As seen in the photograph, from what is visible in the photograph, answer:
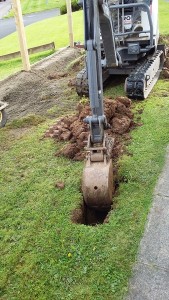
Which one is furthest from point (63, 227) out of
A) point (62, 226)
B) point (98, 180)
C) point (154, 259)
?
point (154, 259)

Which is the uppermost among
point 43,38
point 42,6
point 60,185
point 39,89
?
point 60,185

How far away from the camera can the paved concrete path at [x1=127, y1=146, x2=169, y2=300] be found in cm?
364

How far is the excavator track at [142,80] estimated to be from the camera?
819cm

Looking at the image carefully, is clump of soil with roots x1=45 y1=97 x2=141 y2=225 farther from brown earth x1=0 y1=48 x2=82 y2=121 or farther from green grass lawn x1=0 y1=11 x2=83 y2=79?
green grass lawn x1=0 y1=11 x2=83 y2=79

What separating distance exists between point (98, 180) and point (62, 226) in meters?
0.76

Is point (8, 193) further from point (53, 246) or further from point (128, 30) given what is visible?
point (128, 30)

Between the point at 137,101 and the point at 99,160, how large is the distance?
404 cm

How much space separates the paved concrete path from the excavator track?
3.74 m

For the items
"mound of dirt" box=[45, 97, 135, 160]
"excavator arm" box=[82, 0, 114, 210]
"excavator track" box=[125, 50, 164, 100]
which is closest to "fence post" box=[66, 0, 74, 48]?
"excavator track" box=[125, 50, 164, 100]

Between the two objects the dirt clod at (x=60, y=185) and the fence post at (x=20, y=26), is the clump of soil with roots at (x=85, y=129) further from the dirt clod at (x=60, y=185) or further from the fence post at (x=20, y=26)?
the fence post at (x=20, y=26)

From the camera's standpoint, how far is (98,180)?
462cm

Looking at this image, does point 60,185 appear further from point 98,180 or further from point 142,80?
point 142,80

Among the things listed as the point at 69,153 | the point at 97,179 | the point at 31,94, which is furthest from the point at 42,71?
the point at 97,179

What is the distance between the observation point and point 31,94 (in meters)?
9.86
